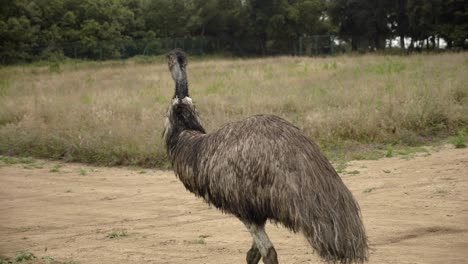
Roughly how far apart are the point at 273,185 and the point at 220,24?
48.6 metres

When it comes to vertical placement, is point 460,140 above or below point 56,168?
above

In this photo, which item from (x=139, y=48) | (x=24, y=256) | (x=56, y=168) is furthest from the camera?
(x=139, y=48)

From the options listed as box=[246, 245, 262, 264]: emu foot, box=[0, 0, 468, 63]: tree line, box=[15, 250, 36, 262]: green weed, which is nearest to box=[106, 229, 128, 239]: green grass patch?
box=[15, 250, 36, 262]: green weed

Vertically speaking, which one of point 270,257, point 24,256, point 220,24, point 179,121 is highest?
point 220,24

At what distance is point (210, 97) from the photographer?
15.7m

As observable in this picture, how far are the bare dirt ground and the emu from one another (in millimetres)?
1522

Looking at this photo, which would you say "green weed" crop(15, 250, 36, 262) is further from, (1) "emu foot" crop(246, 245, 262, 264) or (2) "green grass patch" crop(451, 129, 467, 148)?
(2) "green grass patch" crop(451, 129, 467, 148)

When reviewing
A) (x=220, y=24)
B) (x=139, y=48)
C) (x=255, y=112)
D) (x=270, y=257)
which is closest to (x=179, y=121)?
(x=270, y=257)

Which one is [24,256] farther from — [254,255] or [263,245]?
[263,245]

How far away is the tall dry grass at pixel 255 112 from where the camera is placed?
1153cm

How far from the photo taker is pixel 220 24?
5181 cm

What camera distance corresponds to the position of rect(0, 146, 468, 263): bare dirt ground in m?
6.04

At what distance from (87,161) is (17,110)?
14.7ft

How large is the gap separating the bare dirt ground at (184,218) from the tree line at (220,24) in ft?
103
